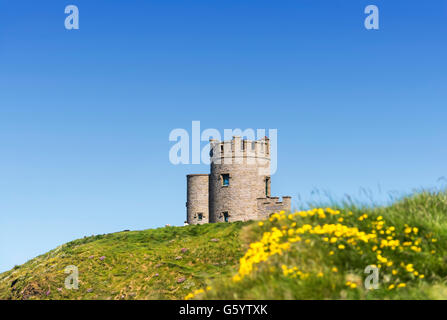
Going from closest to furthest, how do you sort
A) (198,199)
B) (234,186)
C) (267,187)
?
(234,186)
(267,187)
(198,199)

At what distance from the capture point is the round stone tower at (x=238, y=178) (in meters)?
39.8

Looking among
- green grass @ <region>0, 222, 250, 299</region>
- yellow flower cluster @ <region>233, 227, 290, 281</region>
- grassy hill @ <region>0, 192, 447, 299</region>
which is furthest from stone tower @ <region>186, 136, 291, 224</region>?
yellow flower cluster @ <region>233, 227, 290, 281</region>

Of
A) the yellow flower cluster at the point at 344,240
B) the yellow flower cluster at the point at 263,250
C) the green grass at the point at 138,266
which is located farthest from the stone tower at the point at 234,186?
the yellow flower cluster at the point at 263,250

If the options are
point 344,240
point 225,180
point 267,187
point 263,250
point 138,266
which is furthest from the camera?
point 267,187

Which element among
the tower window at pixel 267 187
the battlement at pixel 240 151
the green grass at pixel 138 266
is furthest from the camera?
the tower window at pixel 267 187

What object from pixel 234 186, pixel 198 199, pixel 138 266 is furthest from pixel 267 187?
pixel 138 266

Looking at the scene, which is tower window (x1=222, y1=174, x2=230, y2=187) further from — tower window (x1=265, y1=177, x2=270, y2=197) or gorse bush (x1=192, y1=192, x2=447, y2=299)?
gorse bush (x1=192, y1=192, x2=447, y2=299)

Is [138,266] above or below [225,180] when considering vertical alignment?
below

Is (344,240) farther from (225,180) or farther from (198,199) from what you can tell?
(198,199)

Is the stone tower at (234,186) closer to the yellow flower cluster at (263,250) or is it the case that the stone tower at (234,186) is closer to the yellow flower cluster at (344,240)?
the yellow flower cluster at (344,240)

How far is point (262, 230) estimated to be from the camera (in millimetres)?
11914

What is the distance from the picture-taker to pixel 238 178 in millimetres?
40156

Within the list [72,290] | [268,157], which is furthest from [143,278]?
[268,157]

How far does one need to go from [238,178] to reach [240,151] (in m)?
2.51
